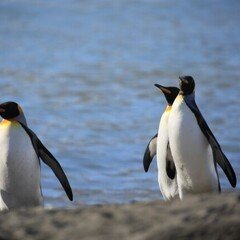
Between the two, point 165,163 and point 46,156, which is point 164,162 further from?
point 46,156

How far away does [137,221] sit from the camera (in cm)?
262

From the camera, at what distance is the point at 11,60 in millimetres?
17031

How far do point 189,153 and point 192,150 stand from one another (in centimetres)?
3

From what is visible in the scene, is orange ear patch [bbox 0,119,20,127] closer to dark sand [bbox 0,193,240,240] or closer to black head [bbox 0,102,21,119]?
black head [bbox 0,102,21,119]

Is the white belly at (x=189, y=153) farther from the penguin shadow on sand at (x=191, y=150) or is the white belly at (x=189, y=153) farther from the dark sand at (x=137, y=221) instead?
the dark sand at (x=137, y=221)

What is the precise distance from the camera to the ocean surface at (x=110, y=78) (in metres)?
8.43

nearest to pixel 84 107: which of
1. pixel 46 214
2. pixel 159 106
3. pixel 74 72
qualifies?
pixel 159 106

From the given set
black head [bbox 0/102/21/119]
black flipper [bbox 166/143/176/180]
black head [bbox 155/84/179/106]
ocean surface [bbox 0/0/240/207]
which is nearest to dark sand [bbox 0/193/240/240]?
black head [bbox 0/102/21/119]

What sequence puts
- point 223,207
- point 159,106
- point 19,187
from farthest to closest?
1. point 159,106
2. point 19,187
3. point 223,207

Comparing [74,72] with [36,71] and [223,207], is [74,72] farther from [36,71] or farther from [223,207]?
[223,207]

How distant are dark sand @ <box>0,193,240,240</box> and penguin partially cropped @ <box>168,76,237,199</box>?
2.79 metres

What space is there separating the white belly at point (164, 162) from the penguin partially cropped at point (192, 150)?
15 cm

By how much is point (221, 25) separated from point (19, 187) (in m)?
18.8

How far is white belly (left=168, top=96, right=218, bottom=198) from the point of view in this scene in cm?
555
